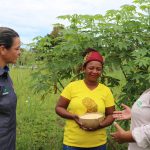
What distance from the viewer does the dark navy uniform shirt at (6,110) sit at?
2742 millimetres

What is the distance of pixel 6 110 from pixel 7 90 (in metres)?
0.15

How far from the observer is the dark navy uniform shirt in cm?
274

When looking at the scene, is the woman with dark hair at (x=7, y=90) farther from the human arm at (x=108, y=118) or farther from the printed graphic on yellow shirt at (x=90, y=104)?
the human arm at (x=108, y=118)

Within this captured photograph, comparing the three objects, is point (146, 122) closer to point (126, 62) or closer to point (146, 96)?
point (146, 96)

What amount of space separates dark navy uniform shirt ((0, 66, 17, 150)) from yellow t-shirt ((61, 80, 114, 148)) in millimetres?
757

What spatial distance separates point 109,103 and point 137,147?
2.97 ft

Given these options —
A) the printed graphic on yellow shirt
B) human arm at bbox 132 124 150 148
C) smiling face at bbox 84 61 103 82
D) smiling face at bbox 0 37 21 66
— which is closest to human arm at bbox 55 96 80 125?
the printed graphic on yellow shirt

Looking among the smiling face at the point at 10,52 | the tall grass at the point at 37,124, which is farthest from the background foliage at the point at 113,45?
the smiling face at the point at 10,52

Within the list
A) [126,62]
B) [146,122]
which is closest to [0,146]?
[146,122]

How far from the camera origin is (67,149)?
3559 millimetres

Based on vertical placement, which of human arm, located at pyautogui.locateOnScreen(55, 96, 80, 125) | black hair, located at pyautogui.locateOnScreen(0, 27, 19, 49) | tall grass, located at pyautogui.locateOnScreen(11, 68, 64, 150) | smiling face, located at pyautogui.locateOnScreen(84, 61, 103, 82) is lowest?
tall grass, located at pyautogui.locateOnScreen(11, 68, 64, 150)

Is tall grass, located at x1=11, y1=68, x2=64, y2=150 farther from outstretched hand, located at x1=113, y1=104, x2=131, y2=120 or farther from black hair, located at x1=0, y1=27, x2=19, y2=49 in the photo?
black hair, located at x1=0, y1=27, x2=19, y2=49

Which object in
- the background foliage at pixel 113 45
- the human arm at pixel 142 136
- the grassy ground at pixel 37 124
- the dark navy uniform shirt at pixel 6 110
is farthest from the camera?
the grassy ground at pixel 37 124

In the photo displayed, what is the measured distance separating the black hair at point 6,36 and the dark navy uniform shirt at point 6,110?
7.5 inches
